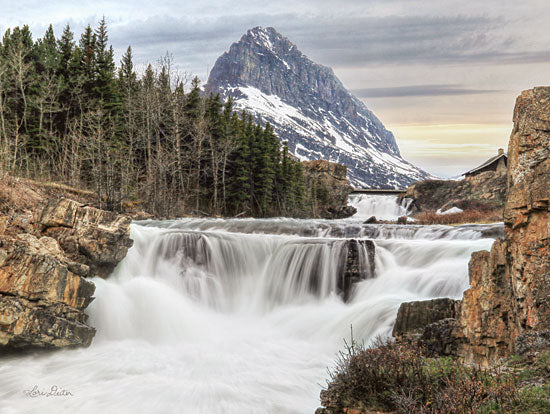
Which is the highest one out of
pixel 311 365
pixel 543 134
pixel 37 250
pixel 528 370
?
pixel 543 134

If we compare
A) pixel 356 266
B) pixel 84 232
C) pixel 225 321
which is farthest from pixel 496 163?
pixel 84 232

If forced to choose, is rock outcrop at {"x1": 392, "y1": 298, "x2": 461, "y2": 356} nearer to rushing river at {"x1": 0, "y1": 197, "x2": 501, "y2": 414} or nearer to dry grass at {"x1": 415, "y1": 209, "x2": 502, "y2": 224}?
rushing river at {"x1": 0, "y1": 197, "x2": 501, "y2": 414}

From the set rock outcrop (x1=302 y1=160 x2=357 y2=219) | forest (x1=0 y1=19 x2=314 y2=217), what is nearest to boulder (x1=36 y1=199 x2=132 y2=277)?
forest (x1=0 y1=19 x2=314 y2=217)

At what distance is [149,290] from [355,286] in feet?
24.3

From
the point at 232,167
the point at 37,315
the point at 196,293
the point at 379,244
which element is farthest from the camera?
the point at 232,167

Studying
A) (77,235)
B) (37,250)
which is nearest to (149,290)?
(77,235)

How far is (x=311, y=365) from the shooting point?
1072cm

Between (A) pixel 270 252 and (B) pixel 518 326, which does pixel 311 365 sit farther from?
(A) pixel 270 252

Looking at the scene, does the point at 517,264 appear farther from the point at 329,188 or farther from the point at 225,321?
Result: the point at 329,188

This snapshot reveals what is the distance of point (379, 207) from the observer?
258ft

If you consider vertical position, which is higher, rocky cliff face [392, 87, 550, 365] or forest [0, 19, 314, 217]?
forest [0, 19, 314, 217]

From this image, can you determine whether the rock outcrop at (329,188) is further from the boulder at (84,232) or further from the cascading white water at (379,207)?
the boulder at (84,232)
